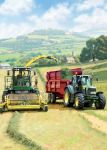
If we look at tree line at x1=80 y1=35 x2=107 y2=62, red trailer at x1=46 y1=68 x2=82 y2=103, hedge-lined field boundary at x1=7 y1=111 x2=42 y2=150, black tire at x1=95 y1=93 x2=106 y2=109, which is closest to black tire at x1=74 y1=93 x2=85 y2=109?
black tire at x1=95 y1=93 x2=106 y2=109

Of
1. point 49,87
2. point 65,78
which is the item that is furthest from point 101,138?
point 49,87

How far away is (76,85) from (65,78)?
4.75 meters

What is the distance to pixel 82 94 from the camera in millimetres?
31578

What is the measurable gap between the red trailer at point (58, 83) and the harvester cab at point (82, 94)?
218cm

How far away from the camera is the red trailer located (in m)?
37.1

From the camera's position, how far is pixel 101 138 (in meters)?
17.8

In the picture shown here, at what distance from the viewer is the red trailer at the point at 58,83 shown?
37.1m

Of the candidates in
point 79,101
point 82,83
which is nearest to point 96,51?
point 82,83

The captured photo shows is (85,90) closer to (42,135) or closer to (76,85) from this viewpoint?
(76,85)

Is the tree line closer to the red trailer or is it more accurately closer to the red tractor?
the red trailer

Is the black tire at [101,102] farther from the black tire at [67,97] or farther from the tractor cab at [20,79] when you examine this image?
the tractor cab at [20,79]

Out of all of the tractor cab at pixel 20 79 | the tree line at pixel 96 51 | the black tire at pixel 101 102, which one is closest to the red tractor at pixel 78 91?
the black tire at pixel 101 102

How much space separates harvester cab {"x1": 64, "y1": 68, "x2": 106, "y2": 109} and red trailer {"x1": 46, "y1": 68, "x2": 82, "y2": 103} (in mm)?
2178

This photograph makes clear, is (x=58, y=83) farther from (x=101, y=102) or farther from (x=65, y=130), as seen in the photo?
(x=65, y=130)
